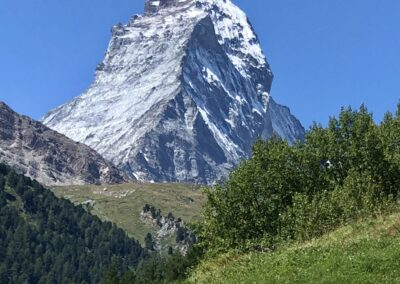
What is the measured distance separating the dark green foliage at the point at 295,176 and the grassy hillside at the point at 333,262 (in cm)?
2211

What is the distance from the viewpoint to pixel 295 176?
219 ft

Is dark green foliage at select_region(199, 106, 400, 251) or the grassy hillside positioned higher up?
dark green foliage at select_region(199, 106, 400, 251)

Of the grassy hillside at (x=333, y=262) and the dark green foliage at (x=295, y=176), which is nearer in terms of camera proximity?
the grassy hillside at (x=333, y=262)

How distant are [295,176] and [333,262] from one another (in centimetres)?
3865

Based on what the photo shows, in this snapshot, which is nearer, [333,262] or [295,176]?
[333,262]

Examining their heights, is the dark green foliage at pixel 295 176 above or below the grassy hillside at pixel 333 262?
above

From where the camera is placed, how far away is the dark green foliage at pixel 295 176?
60844 mm

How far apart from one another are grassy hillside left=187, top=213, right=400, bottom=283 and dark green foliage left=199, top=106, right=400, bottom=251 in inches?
870

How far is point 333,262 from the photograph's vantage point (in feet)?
92.6

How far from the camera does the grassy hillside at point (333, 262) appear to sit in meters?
26.4

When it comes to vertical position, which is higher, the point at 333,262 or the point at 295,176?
the point at 295,176

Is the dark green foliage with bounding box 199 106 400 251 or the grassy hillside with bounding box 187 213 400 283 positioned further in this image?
the dark green foliage with bounding box 199 106 400 251

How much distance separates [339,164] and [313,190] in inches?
174

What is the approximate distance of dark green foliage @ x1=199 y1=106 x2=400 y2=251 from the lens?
60.8 meters
